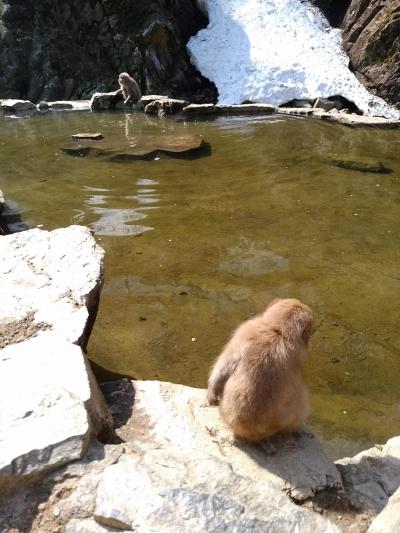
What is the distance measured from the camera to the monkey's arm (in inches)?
102

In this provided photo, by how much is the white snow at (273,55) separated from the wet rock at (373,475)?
538 inches

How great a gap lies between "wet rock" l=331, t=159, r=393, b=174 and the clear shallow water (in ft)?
0.62

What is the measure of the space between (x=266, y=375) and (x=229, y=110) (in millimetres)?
13298

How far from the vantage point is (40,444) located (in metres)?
2.17

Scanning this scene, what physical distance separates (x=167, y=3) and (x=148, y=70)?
2958mm

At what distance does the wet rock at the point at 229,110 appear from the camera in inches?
576

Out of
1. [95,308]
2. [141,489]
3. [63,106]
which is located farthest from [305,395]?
[63,106]

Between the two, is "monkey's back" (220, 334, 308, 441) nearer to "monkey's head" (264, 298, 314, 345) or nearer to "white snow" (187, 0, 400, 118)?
"monkey's head" (264, 298, 314, 345)

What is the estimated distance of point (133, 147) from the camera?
Result: 396 inches

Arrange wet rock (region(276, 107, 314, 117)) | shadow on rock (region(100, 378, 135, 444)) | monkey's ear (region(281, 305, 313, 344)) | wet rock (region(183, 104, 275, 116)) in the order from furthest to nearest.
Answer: wet rock (region(183, 104, 275, 116))
wet rock (region(276, 107, 314, 117))
shadow on rock (region(100, 378, 135, 444))
monkey's ear (region(281, 305, 313, 344))

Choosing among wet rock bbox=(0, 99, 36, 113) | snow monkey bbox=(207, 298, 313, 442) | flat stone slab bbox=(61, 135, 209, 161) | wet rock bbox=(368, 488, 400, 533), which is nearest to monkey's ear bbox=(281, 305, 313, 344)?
snow monkey bbox=(207, 298, 313, 442)

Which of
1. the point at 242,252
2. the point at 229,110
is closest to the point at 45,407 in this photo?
the point at 242,252

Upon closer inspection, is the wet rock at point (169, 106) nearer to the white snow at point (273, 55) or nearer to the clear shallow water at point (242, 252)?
the white snow at point (273, 55)

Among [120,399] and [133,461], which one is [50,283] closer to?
[120,399]
